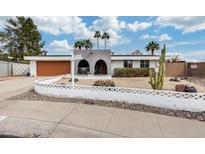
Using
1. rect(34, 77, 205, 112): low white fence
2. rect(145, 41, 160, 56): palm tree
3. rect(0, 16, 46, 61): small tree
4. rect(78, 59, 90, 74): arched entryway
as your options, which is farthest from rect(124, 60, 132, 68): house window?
rect(0, 16, 46, 61): small tree

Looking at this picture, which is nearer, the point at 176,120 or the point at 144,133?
the point at 144,133

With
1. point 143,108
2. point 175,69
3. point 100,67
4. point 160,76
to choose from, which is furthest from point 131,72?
point 143,108

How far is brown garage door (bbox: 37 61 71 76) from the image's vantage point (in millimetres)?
27469

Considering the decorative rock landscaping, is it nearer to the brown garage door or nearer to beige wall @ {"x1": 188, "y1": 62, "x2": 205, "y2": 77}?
the brown garage door

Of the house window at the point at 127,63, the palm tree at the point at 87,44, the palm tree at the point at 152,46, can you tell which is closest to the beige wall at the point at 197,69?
the house window at the point at 127,63

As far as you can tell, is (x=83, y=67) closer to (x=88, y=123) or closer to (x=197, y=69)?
(x=197, y=69)

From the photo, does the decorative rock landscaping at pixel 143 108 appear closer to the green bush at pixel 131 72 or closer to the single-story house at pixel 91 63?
the single-story house at pixel 91 63

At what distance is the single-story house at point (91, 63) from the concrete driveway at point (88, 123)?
16.1 m

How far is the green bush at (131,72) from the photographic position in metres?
23.6

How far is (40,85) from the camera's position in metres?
10.5

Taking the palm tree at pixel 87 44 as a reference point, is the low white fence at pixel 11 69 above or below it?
below

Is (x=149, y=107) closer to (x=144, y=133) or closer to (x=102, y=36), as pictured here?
(x=144, y=133)
